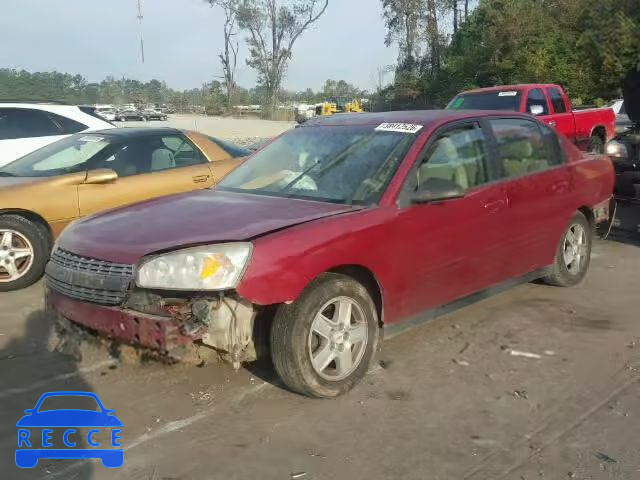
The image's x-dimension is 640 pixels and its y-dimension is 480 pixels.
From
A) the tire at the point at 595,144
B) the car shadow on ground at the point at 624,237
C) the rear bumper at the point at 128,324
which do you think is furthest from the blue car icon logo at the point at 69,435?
the tire at the point at 595,144

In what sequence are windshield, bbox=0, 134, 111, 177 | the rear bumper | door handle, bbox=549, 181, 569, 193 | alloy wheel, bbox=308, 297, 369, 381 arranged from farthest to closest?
windshield, bbox=0, 134, 111, 177, door handle, bbox=549, 181, 569, 193, alloy wheel, bbox=308, 297, 369, 381, the rear bumper

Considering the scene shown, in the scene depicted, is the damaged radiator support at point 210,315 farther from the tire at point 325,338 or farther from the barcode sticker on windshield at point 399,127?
the barcode sticker on windshield at point 399,127

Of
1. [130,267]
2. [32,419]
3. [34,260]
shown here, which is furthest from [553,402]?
[34,260]

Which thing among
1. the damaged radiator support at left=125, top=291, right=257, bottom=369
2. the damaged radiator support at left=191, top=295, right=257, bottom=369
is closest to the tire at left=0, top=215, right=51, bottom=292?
the damaged radiator support at left=125, top=291, right=257, bottom=369

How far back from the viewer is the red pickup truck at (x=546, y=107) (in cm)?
1220

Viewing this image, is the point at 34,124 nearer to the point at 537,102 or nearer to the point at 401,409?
the point at 401,409

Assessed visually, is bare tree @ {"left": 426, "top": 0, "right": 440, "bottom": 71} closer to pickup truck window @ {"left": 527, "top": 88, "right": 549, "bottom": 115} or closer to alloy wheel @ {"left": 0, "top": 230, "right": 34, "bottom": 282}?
pickup truck window @ {"left": 527, "top": 88, "right": 549, "bottom": 115}

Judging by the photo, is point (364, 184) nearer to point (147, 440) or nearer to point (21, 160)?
point (147, 440)

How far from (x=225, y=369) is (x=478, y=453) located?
172 cm

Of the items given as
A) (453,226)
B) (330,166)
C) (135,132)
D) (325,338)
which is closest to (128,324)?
(325,338)

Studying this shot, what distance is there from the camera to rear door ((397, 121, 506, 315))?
4.13 meters

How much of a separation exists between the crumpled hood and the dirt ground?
2.56 ft

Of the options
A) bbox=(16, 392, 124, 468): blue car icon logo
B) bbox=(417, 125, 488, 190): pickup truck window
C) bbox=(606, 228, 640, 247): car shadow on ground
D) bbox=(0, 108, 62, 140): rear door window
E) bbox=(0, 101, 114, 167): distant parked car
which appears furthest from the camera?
bbox=(0, 108, 62, 140): rear door window

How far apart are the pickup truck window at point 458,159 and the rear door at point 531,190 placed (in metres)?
0.21
